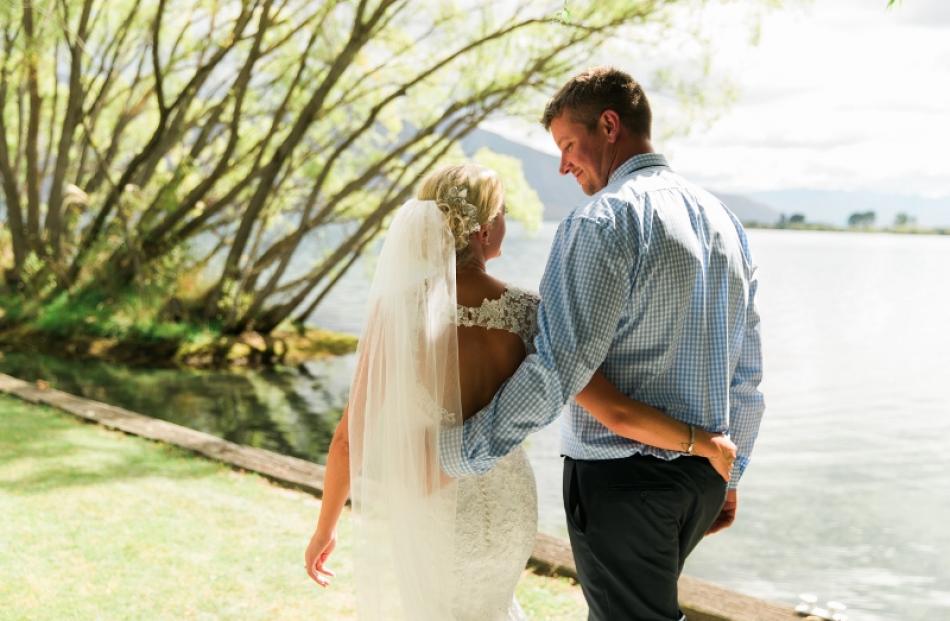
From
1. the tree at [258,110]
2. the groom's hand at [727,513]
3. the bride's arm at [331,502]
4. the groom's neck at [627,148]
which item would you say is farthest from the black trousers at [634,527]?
the tree at [258,110]

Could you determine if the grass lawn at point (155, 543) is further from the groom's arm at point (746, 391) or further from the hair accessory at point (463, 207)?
the hair accessory at point (463, 207)

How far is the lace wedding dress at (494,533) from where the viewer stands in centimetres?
255

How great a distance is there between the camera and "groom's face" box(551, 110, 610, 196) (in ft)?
7.72

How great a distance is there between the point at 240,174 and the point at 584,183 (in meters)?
16.9

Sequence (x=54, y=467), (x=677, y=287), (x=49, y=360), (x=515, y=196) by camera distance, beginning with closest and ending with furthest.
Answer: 1. (x=677, y=287)
2. (x=54, y=467)
3. (x=49, y=360)
4. (x=515, y=196)

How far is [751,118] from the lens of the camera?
101 meters

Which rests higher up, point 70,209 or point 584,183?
point 584,183

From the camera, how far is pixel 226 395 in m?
12.2

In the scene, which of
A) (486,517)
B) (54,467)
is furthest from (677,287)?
(54,467)

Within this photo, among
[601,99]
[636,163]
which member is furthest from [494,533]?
[601,99]

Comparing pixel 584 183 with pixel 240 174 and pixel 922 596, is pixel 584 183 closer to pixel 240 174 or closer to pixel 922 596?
pixel 922 596

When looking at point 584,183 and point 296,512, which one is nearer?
point 584,183

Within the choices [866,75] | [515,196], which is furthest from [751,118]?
[515,196]

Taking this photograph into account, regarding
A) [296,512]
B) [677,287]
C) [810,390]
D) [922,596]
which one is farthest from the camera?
[810,390]
